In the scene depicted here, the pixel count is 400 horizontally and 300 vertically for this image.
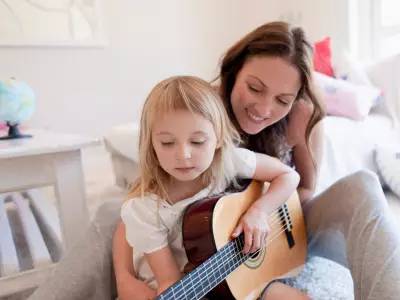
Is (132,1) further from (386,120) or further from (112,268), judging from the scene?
(112,268)

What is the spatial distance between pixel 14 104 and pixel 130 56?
168cm

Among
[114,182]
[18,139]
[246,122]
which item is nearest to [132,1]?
[114,182]

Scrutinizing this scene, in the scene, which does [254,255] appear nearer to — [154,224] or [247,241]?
[247,241]

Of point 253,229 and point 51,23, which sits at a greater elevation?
point 51,23

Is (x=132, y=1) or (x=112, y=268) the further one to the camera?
(x=132, y=1)

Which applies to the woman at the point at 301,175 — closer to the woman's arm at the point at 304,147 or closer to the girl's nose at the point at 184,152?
the woman's arm at the point at 304,147

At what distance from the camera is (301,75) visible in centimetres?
90

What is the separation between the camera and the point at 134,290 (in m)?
0.75

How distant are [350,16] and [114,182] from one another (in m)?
1.63

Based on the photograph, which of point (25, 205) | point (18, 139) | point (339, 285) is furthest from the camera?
point (25, 205)

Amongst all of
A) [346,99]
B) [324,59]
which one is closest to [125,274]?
[346,99]

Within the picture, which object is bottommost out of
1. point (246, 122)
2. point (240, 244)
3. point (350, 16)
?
point (240, 244)

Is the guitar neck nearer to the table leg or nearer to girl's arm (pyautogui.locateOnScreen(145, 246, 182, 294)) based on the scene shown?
girl's arm (pyautogui.locateOnScreen(145, 246, 182, 294))

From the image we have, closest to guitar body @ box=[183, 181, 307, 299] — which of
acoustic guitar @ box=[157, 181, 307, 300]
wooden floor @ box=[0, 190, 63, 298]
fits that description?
acoustic guitar @ box=[157, 181, 307, 300]
